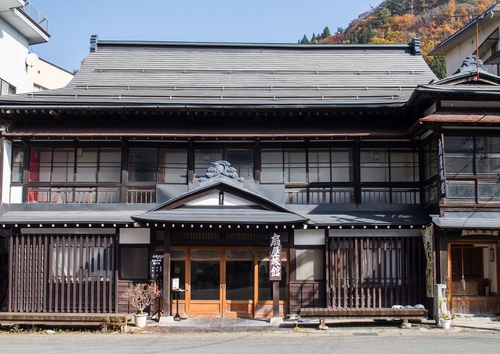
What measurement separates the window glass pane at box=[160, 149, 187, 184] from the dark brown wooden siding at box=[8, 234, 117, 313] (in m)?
2.88

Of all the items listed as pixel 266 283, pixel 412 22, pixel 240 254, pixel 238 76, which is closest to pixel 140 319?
pixel 240 254

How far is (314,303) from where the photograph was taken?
18.3 meters

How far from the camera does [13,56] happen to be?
27047mm

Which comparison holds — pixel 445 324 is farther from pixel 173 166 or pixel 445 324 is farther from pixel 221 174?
pixel 173 166

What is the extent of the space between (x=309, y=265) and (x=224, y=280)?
2.91 meters

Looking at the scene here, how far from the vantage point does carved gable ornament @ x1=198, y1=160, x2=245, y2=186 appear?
1814 centimetres

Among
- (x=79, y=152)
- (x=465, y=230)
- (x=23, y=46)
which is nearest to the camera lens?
(x=465, y=230)

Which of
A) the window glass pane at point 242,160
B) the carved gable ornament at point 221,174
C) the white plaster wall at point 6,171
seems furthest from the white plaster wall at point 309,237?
the white plaster wall at point 6,171

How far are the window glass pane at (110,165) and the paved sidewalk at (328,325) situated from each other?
5.31 m

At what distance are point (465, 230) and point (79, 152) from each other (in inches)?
523

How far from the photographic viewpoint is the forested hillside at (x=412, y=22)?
58.4 meters

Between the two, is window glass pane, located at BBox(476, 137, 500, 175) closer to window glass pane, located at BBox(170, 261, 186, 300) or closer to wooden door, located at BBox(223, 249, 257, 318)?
wooden door, located at BBox(223, 249, 257, 318)

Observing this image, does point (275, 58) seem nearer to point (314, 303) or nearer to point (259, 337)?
point (314, 303)

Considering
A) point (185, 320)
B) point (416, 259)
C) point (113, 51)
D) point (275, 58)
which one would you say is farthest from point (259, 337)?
point (113, 51)
